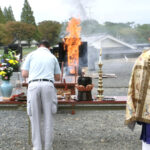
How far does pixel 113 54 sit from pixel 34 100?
1155 inches

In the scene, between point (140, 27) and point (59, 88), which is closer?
point (59, 88)

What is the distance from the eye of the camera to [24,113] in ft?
24.9

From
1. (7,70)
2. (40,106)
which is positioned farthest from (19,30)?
(40,106)

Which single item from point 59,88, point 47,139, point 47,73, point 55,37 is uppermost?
point 55,37

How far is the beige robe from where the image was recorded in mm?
2664

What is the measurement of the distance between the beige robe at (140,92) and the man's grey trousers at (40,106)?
5.69ft

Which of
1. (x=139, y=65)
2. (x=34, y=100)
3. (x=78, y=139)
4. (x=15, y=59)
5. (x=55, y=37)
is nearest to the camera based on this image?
(x=139, y=65)

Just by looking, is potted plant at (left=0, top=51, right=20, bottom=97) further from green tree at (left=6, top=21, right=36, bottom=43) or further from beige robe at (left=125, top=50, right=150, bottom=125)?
green tree at (left=6, top=21, right=36, bottom=43)

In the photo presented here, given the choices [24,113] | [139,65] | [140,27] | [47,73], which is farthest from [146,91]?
[140,27]

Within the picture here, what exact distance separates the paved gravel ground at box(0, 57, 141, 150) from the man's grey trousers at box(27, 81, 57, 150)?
53 centimetres

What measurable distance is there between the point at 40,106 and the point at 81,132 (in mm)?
1600

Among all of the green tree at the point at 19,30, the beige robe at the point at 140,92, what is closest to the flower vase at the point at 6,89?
the beige robe at the point at 140,92

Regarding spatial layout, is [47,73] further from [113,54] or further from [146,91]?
[113,54]

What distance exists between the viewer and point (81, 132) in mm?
5652
